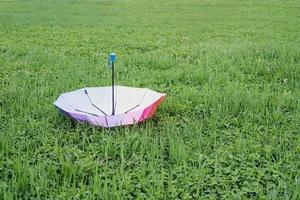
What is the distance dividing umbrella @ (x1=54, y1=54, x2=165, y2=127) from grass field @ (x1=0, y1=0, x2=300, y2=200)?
87 millimetres

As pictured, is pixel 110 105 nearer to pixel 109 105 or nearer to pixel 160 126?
pixel 109 105

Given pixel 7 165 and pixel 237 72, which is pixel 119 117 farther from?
pixel 237 72

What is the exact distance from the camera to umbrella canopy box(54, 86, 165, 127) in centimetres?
383

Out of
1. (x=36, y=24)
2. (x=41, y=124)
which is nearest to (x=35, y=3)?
(x=36, y=24)

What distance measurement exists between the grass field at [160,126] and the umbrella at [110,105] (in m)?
0.09

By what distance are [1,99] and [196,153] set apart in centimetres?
232

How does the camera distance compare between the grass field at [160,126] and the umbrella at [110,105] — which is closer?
the grass field at [160,126]

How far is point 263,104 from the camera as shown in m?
4.47

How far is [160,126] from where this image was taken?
403 cm

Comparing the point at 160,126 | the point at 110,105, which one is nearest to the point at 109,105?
the point at 110,105

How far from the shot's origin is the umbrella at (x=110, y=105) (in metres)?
3.83

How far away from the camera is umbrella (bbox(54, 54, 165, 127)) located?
383 centimetres

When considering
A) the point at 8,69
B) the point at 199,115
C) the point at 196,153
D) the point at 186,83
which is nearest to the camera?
the point at 196,153

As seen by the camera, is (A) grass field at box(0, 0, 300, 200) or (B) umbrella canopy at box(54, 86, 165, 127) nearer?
(A) grass field at box(0, 0, 300, 200)
